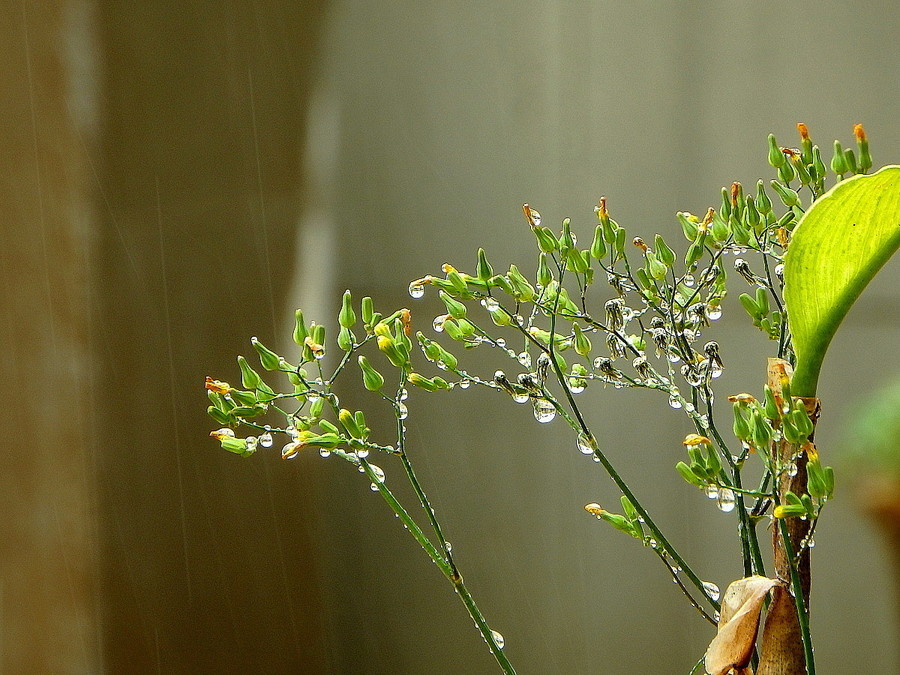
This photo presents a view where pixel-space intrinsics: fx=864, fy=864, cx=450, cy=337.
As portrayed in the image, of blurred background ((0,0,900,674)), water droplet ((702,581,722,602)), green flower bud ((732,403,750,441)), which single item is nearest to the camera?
green flower bud ((732,403,750,441))

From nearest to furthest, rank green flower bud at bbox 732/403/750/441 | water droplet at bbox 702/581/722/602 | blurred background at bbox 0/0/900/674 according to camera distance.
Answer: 1. green flower bud at bbox 732/403/750/441
2. water droplet at bbox 702/581/722/602
3. blurred background at bbox 0/0/900/674

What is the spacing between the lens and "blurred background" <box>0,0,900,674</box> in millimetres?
738

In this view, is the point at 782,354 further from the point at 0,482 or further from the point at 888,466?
the point at 0,482

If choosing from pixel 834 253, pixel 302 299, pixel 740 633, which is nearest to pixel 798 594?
pixel 740 633

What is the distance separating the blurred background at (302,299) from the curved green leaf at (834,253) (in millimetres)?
346

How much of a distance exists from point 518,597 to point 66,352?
18.5 inches

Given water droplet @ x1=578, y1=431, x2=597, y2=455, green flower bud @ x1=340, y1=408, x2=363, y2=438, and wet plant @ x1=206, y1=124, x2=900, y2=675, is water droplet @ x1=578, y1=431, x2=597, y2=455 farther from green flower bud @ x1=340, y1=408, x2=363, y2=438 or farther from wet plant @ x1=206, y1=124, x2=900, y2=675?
green flower bud @ x1=340, y1=408, x2=363, y2=438

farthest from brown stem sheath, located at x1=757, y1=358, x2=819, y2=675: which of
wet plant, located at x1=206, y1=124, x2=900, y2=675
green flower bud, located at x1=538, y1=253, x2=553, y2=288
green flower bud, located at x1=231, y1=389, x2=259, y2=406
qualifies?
green flower bud, located at x1=231, y1=389, x2=259, y2=406

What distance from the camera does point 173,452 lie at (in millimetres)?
819

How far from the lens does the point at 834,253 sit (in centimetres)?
35

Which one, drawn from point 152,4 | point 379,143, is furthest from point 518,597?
point 152,4

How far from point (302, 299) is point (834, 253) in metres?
0.56

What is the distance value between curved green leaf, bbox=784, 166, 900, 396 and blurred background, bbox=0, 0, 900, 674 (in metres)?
0.35

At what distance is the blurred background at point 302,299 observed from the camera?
74 cm
